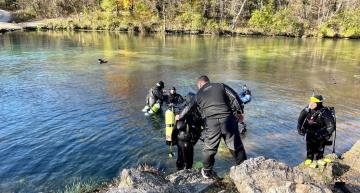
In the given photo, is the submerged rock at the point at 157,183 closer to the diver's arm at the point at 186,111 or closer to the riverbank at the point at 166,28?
the diver's arm at the point at 186,111

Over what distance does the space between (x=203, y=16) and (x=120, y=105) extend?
48874mm

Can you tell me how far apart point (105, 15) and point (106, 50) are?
101 ft

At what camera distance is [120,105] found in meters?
15.1

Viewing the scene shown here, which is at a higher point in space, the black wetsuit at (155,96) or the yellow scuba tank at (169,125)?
the yellow scuba tank at (169,125)

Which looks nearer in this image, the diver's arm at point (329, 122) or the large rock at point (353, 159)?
the large rock at point (353, 159)

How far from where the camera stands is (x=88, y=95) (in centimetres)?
1712

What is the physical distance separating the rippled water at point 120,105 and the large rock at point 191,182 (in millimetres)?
2281

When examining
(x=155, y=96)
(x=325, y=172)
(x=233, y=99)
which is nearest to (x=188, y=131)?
(x=233, y=99)

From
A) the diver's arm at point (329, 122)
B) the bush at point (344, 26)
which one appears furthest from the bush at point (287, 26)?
the diver's arm at point (329, 122)

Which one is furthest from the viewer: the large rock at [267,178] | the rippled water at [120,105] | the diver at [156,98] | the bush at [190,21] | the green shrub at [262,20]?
the bush at [190,21]

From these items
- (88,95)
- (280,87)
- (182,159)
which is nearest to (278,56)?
(280,87)

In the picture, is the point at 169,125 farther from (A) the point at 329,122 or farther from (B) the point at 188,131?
(A) the point at 329,122

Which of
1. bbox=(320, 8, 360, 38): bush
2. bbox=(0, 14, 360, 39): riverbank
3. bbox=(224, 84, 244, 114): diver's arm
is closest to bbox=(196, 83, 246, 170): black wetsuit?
bbox=(224, 84, 244, 114): diver's arm

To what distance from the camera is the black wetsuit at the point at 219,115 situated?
6.52 metres
